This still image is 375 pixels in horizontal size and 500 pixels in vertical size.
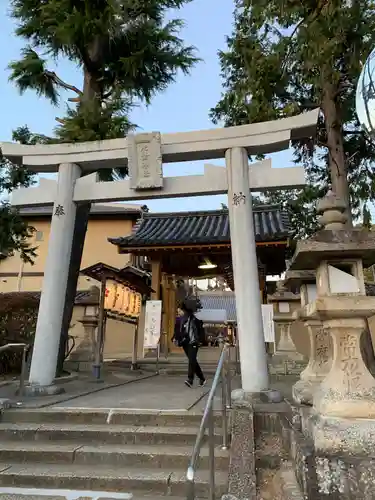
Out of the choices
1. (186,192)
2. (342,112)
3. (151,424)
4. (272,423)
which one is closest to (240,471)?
(272,423)

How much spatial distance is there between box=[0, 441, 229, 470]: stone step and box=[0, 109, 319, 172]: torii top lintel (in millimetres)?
4887

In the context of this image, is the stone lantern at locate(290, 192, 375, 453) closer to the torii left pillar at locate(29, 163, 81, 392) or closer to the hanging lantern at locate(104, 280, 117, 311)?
the torii left pillar at locate(29, 163, 81, 392)

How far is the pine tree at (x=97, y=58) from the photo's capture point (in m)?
8.23

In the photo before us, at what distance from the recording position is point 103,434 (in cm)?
447

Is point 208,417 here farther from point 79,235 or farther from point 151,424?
point 79,235

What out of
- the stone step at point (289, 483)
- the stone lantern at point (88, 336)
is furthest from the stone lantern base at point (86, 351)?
the stone step at point (289, 483)

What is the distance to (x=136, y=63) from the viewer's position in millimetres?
9078

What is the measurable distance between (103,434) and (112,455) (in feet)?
1.38

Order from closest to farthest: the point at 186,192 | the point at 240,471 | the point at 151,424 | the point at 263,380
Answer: the point at 240,471
the point at 151,424
the point at 263,380
the point at 186,192

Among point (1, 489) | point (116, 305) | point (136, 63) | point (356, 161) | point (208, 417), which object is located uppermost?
point (136, 63)

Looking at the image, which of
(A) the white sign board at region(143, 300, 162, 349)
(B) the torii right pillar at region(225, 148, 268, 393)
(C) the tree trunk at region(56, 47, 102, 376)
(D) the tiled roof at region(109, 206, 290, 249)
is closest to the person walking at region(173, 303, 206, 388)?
(B) the torii right pillar at region(225, 148, 268, 393)

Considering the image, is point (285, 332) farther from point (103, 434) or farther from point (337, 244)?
point (337, 244)

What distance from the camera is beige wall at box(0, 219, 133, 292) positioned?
19422 millimetres

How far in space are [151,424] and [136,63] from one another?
25.9 feet
